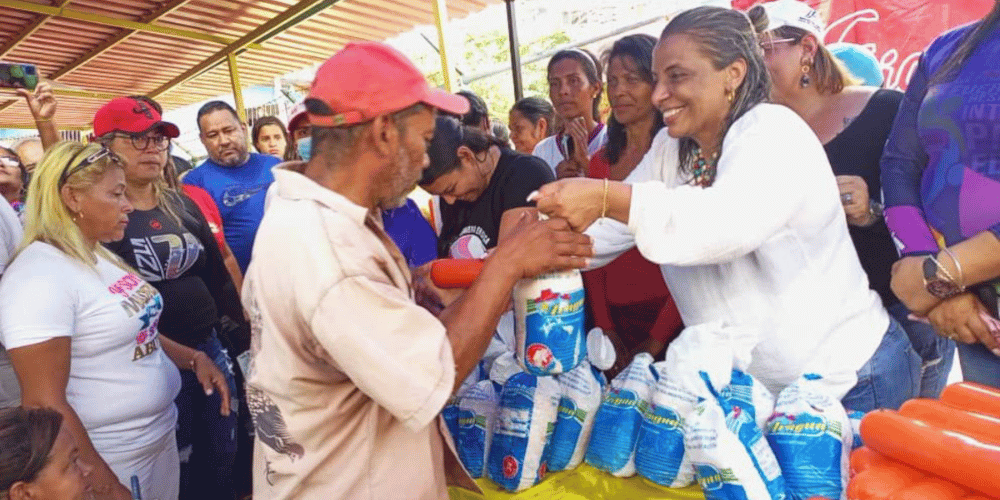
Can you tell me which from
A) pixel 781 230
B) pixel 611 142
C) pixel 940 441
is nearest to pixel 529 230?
pixel 781 230

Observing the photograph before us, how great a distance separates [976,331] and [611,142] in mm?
1515

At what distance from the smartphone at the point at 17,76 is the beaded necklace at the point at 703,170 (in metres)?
3.03

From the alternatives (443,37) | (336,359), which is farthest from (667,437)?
(443,37)

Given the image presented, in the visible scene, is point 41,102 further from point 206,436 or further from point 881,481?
point 881,481

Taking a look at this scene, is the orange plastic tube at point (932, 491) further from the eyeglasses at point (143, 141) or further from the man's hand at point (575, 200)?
the eyeglasses at point (143, 141)

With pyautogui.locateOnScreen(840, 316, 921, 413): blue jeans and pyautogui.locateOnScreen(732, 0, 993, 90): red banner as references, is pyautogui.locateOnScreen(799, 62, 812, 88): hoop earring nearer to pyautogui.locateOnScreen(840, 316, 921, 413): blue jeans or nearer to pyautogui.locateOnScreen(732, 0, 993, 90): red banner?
pyautogui.locateOnScreen(840, 316, 921, 413): blue jeans

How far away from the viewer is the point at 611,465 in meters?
1.50

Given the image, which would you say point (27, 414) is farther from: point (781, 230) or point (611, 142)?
point (611, 142)

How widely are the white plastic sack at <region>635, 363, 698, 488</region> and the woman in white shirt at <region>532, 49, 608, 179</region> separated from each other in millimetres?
1861

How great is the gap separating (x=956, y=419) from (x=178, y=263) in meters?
2.86

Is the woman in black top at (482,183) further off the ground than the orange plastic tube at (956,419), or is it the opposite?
the woman in black top at (482,183)

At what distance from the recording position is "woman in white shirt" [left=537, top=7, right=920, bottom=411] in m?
1.31

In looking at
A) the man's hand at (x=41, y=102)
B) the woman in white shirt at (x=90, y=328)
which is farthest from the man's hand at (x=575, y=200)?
the man's hand at (x=41, y=102)

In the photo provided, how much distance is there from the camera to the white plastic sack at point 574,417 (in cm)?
158
